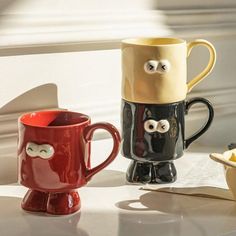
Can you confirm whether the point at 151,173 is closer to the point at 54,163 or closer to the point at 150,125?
the point at 150,125

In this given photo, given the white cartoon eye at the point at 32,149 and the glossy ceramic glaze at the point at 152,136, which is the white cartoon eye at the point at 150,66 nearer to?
the glossy ceramic glaze at the point at 152,136

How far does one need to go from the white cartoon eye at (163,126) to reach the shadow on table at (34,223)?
162mm

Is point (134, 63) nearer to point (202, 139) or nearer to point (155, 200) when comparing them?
point (155, 200)

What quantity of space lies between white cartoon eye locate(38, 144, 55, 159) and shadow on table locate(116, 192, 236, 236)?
0.12m

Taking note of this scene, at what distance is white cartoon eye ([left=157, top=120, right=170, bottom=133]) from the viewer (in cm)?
84

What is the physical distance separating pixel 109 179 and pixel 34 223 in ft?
0.61

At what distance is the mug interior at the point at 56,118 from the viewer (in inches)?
32.0

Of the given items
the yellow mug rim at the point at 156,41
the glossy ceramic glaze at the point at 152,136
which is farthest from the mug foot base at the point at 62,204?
the yellow mug rim at the point at 156,41

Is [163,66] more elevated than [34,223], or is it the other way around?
[163,66]

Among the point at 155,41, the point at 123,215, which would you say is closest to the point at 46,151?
the point at 123,215

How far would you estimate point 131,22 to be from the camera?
3.15 ft

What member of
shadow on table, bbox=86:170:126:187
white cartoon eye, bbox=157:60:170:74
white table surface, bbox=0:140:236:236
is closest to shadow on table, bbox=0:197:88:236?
white table surface, bbox=0:140:236:236

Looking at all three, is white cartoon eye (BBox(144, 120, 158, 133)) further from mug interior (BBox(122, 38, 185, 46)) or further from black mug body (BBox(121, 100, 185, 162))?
mug interior (BBox(122, 38, 185, 46))

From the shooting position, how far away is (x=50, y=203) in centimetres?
77
